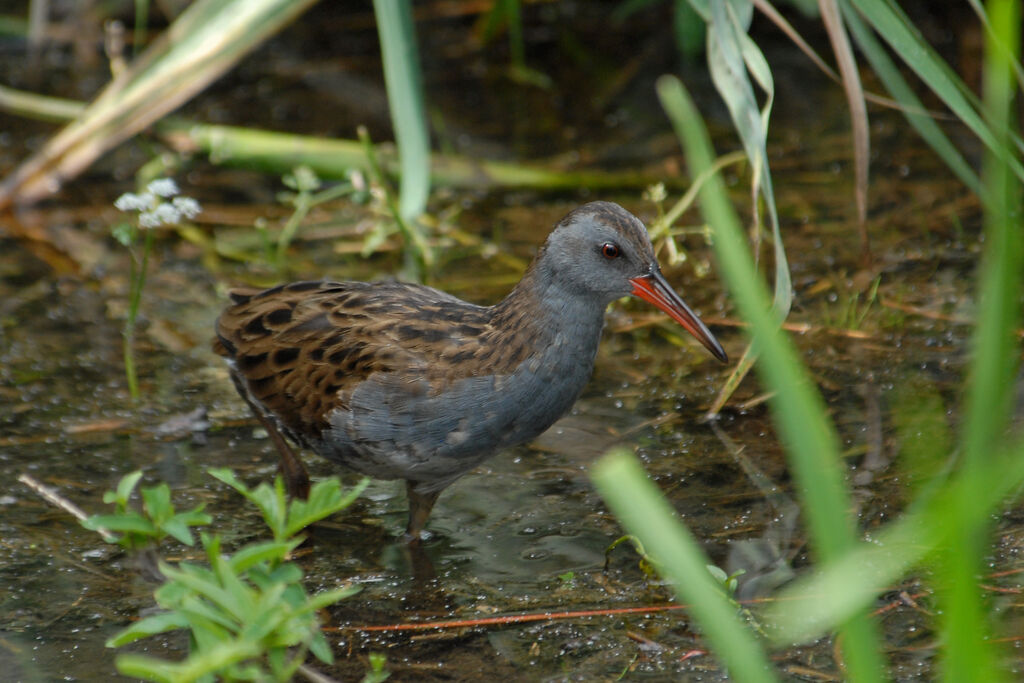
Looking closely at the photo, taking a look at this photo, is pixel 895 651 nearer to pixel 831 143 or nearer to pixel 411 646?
pixel 411 646

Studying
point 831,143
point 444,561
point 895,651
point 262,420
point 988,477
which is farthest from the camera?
point 831,143

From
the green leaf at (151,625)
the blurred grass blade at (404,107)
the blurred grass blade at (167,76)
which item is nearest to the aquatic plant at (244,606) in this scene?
the green leaf at (151,625)

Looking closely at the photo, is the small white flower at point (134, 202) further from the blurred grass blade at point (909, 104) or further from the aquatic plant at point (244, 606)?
the blurred grass blade at point (909, 104)

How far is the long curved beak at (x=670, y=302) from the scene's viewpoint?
3156 mm

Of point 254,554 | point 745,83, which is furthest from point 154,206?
point 254,554

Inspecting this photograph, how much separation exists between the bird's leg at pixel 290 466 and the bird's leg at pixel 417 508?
414 millimetres

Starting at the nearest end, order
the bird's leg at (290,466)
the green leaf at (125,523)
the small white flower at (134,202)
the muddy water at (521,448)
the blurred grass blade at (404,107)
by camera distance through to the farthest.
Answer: the green leaf at (125,523) → the muddy water at (521,448) → the bird's leg at (290,466) → the small white flower at (134,202) → the blurred grass blade at (404,107)

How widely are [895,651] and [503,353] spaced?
1206 mm

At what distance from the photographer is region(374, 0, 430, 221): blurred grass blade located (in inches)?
157

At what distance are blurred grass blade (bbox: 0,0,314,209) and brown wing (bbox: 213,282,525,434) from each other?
156cm

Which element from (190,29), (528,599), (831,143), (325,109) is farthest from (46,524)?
(831,143)

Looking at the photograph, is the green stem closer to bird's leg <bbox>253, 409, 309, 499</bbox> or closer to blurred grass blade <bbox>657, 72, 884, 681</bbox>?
bird's leg <bbox>253, 409, 309, 499</bbox>

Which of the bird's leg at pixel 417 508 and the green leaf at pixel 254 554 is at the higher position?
the bird's leg at pixel 417 508

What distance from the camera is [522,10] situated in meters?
7.40
